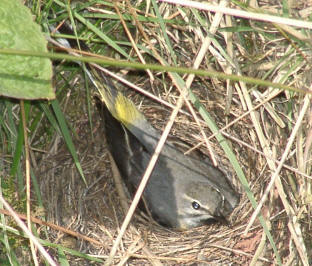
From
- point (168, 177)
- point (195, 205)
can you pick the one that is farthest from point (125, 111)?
point (195, 205)

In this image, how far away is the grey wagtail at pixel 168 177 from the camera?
511 cm

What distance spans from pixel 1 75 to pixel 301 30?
1.95m

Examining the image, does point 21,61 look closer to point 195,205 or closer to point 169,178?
point 169,178

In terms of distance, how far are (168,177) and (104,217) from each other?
0.65 m

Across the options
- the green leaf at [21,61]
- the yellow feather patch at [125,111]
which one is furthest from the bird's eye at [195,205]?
the green leaf at [21,61]

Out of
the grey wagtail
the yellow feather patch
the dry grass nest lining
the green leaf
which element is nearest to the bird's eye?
the grey wagtail

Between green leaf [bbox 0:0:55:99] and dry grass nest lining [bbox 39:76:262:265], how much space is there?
141cm

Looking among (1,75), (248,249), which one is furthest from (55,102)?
(248,249)

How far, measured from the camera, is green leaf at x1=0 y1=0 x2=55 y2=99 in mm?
3453

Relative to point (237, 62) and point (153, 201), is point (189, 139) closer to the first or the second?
point (153, 201)

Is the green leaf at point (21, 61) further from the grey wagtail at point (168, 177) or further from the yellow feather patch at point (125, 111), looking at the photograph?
the grey wagtail at point (168, 177)

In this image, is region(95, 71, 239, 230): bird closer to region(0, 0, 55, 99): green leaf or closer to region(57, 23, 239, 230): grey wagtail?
region(57, 23, 239, 230): grey wagtail

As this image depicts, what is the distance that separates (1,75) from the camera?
3.45 metres

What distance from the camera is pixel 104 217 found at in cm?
521
